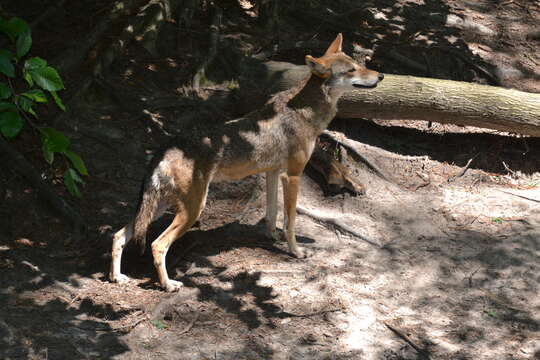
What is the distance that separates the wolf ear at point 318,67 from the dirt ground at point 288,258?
1916 millimetres

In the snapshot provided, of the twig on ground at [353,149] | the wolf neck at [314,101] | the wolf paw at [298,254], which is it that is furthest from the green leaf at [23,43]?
the twig on ground at [353,149]

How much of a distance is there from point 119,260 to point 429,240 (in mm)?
4046

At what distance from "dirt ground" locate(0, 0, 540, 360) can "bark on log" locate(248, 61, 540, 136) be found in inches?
25.5

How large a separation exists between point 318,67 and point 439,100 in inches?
125

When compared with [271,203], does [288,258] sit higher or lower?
lower

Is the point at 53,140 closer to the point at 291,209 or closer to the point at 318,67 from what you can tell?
the point at 291,209

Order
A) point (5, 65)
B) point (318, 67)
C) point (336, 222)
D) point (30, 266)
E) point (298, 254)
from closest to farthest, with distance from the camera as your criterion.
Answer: point (5, 65) < point (30, 266) < point (318, 67) < point (298, 254) < point (336, 222)

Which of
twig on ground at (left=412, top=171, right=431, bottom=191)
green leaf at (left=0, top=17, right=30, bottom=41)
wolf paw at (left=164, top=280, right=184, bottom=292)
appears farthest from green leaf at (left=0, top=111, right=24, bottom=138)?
twig on ground at (left=412, top=171, right=431, bottom=191)

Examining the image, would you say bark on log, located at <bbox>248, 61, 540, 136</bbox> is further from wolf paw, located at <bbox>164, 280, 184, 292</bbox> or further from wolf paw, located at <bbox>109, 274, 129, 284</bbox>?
wolf paw, located at <bbox>109, 274, 129, 284</bbox>

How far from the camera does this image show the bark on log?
9641mm

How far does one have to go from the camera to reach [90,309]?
5.99 meters

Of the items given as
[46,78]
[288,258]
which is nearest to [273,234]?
[288,258]

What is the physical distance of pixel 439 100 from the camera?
381 inches

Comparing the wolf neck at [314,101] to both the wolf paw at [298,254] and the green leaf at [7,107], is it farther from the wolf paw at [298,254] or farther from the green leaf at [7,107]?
the green leaf at [7,107]
